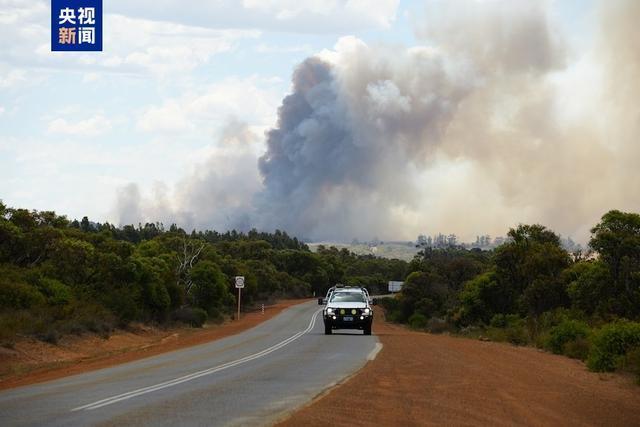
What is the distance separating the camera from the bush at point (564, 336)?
29375 millimetres

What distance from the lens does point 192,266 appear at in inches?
3041

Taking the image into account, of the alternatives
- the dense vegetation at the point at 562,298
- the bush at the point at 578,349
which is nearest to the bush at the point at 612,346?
the dense vegetation at the point at 562,298

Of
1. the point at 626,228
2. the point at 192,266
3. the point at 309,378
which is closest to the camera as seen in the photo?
the point at 309,378

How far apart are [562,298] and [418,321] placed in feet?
75.8

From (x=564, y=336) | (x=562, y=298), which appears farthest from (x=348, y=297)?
(x=562, y=298)

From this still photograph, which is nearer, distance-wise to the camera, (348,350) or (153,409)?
(153,409)

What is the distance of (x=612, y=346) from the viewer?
76.0 ft

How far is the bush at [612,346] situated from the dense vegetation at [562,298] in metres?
0.03

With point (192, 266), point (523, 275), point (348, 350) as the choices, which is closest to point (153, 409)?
point (348, 350)

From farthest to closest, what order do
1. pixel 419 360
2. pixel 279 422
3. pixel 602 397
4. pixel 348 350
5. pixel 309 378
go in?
pixel 348 350 → pixel 419 360 → pixel 309 378 → pixel 602 397 → pixel 279 422

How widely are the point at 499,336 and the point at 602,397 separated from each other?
21.9 m

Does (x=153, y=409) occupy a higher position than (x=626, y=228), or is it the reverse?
(x=626, y=228)

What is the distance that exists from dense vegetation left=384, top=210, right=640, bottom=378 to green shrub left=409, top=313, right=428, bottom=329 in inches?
3.1

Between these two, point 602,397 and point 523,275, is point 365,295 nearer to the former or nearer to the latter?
point 523,275
